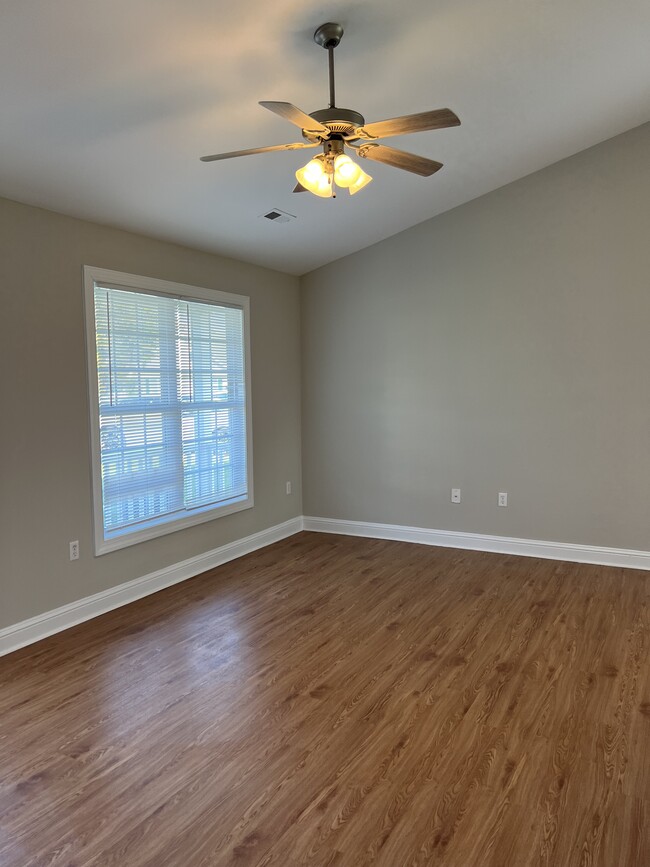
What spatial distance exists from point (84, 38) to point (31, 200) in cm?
121

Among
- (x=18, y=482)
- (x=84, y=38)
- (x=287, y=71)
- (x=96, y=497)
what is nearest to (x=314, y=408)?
(x=96, y=497)

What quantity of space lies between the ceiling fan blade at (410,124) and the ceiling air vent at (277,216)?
182 cm

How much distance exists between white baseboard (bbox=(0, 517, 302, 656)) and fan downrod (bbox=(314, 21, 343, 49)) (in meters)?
3.13

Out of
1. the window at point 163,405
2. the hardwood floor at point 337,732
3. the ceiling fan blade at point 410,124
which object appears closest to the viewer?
the hardwood floor at point 337,732

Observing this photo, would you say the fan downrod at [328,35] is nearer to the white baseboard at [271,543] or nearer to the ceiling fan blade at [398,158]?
the ceiling fan blade at [398,158]

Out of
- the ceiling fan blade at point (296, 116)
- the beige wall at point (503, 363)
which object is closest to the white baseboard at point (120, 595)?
the beige wall at point (503, 363)

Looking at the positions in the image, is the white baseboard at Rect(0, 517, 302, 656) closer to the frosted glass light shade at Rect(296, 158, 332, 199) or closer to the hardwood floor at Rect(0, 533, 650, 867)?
the hardwood floor at Rect(0, 533, 650, 867)

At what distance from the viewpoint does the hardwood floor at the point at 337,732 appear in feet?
5.73

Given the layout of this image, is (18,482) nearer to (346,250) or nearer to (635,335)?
(346,250)

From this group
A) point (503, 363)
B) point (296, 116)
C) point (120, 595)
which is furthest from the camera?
point (503, 363)

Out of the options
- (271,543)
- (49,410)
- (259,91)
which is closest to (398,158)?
(259,91)

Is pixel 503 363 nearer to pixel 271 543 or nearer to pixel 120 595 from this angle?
pixel 271 543

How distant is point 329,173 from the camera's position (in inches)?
87.9

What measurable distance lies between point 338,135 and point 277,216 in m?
1.89
